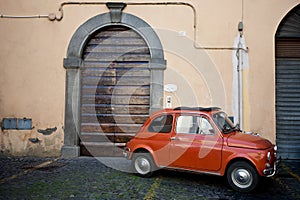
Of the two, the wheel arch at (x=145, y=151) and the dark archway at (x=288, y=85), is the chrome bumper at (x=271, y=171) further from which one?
the dark archway at (x=288, y=85)

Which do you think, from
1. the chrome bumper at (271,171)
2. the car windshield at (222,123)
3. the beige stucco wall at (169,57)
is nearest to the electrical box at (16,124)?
the beige stucco wall at (169,57)

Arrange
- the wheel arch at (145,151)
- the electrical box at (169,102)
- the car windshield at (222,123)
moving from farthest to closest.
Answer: the electrical box at (169,102)
the wheel arch at (145,151)
the car windshield at (222,123)

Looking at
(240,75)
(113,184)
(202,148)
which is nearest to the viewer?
(202,148)

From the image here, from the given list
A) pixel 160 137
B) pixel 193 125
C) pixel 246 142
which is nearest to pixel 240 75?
pixel 193 125

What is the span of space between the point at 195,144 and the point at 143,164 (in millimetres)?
1302

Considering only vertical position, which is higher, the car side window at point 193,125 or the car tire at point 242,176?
the car side window at point 193,125

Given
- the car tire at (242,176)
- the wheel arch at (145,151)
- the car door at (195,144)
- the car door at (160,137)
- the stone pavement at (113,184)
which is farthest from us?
the wheel arch at (145,151)

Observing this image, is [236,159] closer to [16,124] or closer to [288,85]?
[288,85]

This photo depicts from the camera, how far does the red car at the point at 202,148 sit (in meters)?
5.23

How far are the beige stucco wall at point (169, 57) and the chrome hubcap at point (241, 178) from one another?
303 cm

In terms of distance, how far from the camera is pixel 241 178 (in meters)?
5.29

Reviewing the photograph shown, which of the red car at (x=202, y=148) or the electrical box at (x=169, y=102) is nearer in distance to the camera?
the red car at (x=202, y=148)

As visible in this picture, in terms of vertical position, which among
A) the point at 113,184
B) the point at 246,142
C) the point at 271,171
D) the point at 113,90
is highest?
the point at 113,90

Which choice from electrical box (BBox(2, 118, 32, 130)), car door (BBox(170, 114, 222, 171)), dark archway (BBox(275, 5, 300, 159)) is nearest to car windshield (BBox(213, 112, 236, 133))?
car door (BBox(170, 114, 222, 171))
